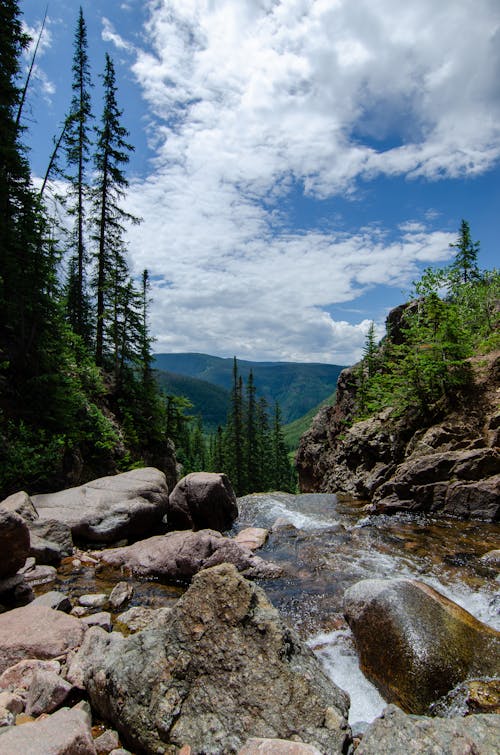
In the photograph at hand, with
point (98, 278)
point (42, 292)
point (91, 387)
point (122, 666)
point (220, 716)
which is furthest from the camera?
point (98, 278)

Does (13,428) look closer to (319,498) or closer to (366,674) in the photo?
(366,674)

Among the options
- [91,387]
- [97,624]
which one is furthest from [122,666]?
[91,387]

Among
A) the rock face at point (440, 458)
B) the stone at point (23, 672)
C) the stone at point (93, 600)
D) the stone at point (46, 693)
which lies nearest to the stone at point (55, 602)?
the stone at point (93, 600)

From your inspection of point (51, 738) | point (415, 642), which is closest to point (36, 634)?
point (51, 738)

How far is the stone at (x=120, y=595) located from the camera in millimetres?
8125

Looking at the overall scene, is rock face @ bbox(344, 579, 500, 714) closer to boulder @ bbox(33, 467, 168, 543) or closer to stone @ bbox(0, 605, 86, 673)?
stone @ bbox(0, 605, 86, 673)

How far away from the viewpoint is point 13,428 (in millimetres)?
14125

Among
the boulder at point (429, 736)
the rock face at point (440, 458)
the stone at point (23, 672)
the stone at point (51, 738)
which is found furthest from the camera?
the rock face at point (440, 458)

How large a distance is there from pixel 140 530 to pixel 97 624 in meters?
6.70

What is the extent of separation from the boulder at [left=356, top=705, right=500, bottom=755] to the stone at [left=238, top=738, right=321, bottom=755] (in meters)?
0.46

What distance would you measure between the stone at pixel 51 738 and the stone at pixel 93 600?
465cm

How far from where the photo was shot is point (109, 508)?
41.5ft

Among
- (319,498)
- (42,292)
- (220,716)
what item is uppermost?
(42,292)

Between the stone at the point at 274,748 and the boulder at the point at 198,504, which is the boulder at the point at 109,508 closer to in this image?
the boulder at the point at 198,504
